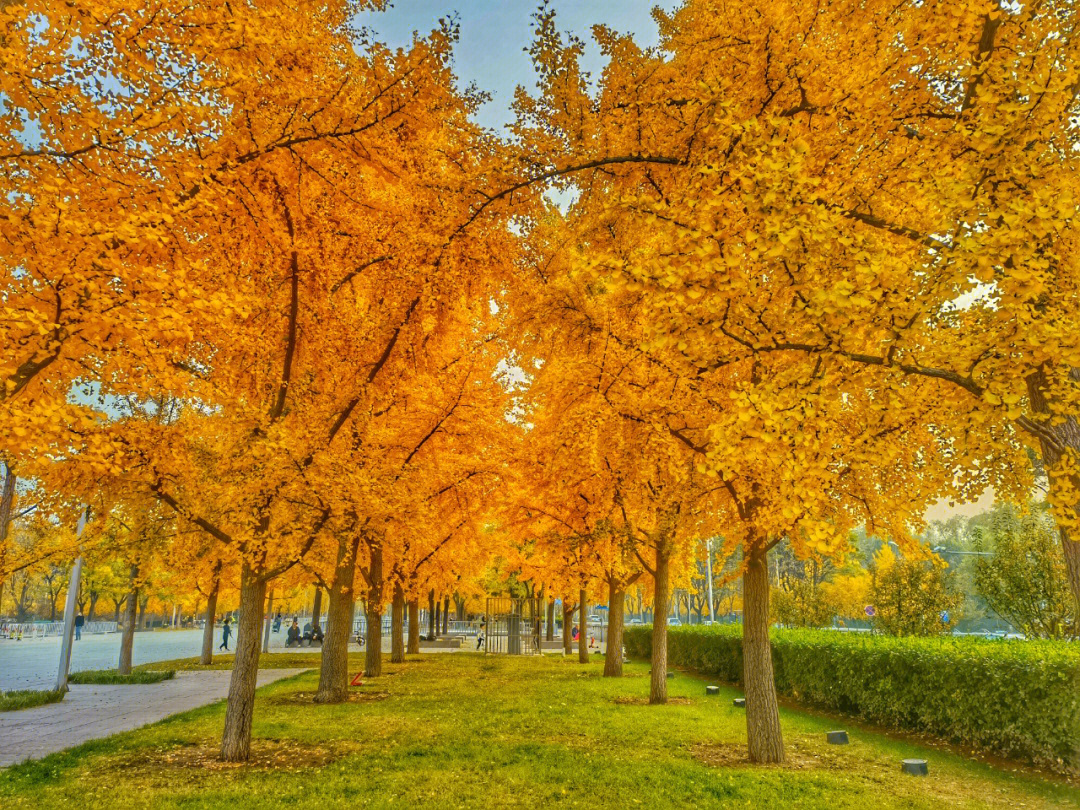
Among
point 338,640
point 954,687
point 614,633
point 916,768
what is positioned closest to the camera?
point 916,768

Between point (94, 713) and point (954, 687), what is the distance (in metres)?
14.7

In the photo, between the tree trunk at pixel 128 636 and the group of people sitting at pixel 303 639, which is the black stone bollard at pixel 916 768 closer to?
the tree trunk at pixel 128 636

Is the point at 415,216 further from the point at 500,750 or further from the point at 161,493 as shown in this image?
the point at 500,750

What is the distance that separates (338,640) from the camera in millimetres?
12828

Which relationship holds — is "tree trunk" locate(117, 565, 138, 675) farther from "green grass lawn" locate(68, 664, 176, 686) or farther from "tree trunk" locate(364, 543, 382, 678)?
"tree trunk" locate(364, 543, 382, 678)

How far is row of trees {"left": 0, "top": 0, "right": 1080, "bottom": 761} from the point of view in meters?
4.18

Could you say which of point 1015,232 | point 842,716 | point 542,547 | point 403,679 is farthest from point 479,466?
point 1015,232

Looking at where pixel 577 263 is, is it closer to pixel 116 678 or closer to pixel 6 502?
pixel 6 502

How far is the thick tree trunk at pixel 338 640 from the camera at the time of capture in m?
12.5

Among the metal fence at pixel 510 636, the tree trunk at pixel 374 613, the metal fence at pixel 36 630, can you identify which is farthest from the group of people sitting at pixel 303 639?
the metal fence at pixel 36 630

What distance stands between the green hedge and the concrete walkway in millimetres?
12579

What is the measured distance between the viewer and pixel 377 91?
718 centimetres

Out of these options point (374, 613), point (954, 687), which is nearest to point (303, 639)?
point (374, 613)

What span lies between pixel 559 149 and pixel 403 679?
579 inches
